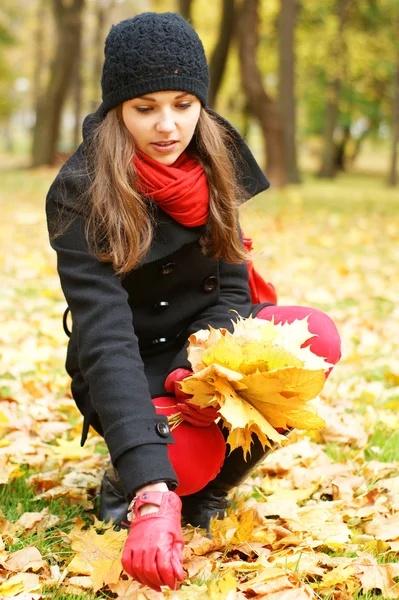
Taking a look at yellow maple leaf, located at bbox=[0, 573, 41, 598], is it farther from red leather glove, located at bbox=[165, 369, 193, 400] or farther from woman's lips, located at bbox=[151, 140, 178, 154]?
woman's lips, located at bbox=[151, 140, 178, 154]

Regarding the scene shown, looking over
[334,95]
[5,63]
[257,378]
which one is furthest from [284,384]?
[5,63]

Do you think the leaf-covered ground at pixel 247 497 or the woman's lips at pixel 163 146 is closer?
the leaf-covered ground at pixel 247 497

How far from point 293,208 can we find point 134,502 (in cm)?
961

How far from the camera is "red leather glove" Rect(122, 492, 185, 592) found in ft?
4.65

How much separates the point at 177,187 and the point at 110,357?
1.66ft

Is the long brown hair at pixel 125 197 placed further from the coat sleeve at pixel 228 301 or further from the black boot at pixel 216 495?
the black boot at pixel 216 495

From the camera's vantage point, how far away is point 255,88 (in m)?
12.7

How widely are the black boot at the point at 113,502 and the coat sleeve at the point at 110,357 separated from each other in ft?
1.34

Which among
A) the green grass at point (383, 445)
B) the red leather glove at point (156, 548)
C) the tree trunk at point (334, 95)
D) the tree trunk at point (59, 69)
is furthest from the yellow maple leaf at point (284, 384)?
the tree trunk at point (334, 95)

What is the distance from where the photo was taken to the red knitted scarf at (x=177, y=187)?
6.44 feet

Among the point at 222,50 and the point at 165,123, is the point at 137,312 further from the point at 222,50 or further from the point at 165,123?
the point at 222,50

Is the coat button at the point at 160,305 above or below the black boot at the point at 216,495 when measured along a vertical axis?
above

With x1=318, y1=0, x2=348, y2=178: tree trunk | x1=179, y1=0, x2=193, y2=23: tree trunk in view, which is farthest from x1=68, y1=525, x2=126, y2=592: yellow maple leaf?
x1=318, y1=0, x2=348, y2=178: tree trunk

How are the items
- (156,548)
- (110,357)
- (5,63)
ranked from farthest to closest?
(5,63) < (110,357) < (156,548)
